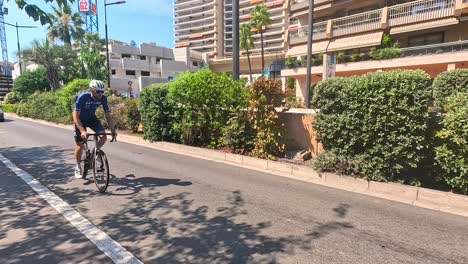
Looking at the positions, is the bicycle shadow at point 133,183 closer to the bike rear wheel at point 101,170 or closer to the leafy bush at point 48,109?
the bike rear wheel at point 101,170

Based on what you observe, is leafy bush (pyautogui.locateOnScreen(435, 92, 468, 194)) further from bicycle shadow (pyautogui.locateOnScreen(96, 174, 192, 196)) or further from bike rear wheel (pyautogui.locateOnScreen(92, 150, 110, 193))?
bike rear wheel (pyautogui.locateOnScreen(92, 150, 110, 193))

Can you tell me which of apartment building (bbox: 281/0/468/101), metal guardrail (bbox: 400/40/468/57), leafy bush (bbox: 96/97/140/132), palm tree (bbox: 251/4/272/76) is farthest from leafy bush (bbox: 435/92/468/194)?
palm tree (bbox: 251/4/272/76)

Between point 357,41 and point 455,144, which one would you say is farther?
point 357,41

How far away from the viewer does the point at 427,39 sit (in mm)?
24984

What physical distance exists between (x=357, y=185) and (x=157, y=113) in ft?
21.6

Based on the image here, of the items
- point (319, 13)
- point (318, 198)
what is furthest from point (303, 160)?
point (319, 13)

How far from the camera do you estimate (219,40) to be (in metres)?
99.5

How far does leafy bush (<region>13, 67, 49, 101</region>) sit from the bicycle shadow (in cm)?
4435

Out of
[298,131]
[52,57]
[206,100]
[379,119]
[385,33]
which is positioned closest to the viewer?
[379,119]

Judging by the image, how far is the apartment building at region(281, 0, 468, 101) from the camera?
71.2ft

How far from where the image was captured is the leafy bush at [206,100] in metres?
8.74

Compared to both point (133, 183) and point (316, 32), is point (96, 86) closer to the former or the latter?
point (133, 183)

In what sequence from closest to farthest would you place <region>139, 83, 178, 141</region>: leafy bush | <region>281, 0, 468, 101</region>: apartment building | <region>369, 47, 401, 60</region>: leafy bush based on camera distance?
1. <region>139, 83, 178, 141</region>: leafy bush
2. <region>281, 0, 468, 101</region>: apartment building
3. <region>369, 47, 401, 60</region>: leafy bush

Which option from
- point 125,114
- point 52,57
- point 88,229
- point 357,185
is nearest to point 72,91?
point 125,114
